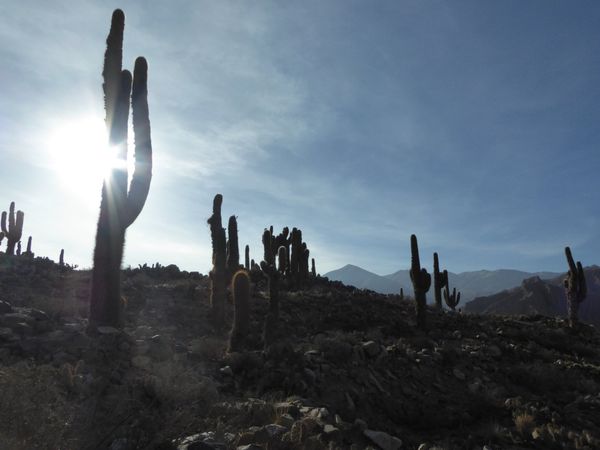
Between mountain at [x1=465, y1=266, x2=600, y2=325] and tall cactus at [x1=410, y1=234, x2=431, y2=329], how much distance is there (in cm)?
6289

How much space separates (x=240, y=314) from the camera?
15438mm

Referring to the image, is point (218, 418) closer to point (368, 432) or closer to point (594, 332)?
point (368, 432)

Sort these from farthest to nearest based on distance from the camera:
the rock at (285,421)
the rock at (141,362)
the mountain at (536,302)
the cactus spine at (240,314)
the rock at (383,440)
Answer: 1. the mountain at (536,302)
2. the cactus spine at (240,314)
3. the rock at (141,362)
4. the rock at (383,440)
5. the rock at (285,421)

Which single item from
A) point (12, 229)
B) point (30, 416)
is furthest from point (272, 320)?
point (12, 229)

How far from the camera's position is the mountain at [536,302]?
8450cm

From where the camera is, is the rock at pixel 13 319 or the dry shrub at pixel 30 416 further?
the rock at pixel 13 319

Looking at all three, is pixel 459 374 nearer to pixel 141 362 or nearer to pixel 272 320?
pixel 272 320

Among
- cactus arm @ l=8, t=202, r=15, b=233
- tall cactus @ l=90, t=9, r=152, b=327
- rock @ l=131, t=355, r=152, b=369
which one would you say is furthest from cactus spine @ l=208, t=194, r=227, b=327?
cactus arm @ l=8, t=202, r=15, b=233

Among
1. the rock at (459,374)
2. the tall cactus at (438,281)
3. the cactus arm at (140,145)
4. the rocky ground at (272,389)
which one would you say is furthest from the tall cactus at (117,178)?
the tall cactus at (438,281)

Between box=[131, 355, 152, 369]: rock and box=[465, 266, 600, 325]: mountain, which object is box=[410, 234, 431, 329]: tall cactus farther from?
box=[465, 266, 600, 325]: mountain

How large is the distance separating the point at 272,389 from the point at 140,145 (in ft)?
26.5

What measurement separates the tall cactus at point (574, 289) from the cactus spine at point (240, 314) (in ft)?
71.0

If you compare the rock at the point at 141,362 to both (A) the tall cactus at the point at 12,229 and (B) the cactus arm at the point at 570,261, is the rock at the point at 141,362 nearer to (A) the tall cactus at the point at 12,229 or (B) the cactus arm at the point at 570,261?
(B) the cactus arm at the point at 570,261

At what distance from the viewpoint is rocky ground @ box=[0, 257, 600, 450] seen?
18.1ft
